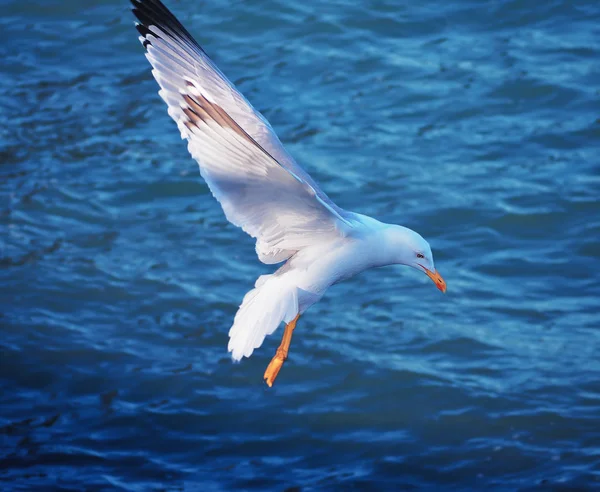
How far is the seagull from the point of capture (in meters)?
4.61

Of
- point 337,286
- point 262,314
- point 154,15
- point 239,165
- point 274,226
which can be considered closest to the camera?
point 239,165

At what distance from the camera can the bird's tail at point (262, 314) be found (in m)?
4.80

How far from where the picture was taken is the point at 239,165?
182 inches

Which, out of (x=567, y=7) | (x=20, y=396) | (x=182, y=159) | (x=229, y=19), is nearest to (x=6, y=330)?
(x=20, y=396)

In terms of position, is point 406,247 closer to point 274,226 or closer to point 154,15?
point 274,226

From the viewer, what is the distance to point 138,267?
8.86 metres

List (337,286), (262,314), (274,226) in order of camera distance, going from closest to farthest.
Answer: (262,314) → (274,226) → (337,286)

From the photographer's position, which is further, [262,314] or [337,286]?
[337,286]

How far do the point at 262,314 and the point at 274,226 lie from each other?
428mm

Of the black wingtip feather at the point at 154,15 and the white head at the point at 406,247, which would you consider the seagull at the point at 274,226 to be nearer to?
the white head at the point at 406,247

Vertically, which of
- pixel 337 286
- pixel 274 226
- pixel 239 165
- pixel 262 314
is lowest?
pixel 337 286

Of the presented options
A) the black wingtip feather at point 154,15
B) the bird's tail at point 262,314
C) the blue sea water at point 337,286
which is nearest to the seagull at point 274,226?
the bird's tail at point 262,314

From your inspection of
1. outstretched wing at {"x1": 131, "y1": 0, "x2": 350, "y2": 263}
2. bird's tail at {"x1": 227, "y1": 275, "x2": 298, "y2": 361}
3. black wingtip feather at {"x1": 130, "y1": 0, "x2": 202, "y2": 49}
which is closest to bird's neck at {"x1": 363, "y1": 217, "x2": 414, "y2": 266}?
outstretched wing at {"x1": 131, "y1": 0, "x2": 350, "y2": 263}

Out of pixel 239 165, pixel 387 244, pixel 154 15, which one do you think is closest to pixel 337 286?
pixel 154 15
